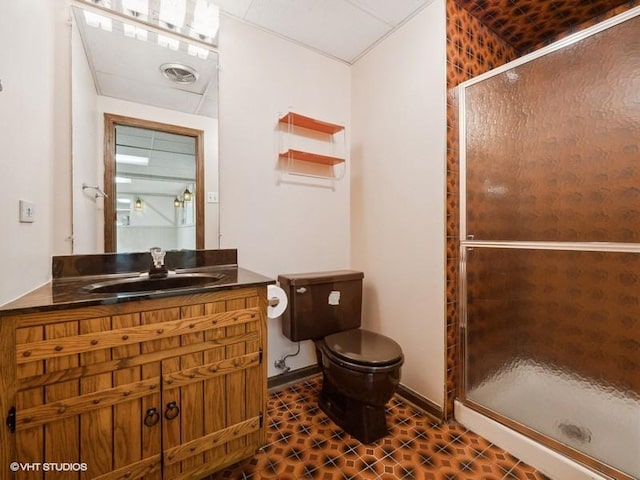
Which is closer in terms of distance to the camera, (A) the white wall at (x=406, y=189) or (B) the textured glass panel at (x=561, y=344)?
(B) the textured glass panel at (x=561, y=344)

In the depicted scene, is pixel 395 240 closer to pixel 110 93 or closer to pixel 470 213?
pixel 470 213

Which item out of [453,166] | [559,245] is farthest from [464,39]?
[559,245]

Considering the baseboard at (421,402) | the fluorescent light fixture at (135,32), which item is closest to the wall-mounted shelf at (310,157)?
the fluorescent light fixture at (135,32)

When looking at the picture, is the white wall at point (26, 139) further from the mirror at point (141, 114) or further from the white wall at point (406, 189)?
the white wall at point (406, 189)

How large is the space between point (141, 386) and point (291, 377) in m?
1.15

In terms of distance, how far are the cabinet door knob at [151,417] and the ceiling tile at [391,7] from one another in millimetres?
2218

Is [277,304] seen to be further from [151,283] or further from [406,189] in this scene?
[406,189]

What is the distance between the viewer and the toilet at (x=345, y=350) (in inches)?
55.7

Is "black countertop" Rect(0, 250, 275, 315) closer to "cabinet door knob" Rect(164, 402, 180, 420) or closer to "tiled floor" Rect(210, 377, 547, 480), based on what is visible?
"cabinet door knob" Rect(164, 402, 180, 420)

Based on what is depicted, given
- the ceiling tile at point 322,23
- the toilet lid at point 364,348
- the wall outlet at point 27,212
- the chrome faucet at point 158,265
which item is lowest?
the toilet lid at point 364,348

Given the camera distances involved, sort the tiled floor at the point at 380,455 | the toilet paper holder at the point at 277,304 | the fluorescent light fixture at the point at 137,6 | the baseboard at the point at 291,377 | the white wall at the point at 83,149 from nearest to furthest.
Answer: the tiled floor at the point at 380,455, the white wall at the point at 83,149, the fluorescent light fixture at the point at 137,6, the toilet paper holder at the point at 277,304, the baseboard at the point at 291,377

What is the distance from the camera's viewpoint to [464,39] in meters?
1.67

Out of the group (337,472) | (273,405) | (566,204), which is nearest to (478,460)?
(337,472)

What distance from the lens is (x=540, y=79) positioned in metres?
1.38
